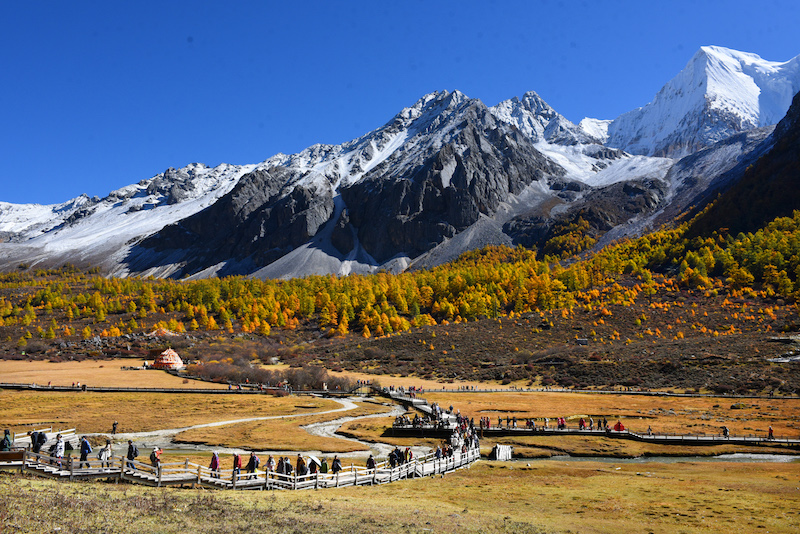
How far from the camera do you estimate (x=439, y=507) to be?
22.9 m

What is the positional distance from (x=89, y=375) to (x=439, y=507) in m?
88.9

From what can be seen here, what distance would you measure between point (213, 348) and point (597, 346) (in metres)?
84.4

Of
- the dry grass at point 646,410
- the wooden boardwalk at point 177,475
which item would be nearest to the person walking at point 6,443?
the wooden boardwalk at point 177,475

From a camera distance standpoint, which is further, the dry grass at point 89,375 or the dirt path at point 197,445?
the dry grass at point 89,375

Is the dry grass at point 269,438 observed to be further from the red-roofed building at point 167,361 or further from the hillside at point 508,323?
the red-roofed building at point 167,361

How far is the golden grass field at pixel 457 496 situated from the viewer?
18359 millimetres

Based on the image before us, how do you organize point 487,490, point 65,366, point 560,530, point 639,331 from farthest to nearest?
point 639,331 → point 65,366 → point 487,490 → point 560,530

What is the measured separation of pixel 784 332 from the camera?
106m

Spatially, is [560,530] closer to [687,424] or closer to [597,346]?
[687,424]

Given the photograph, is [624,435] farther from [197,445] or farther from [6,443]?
[6,443]

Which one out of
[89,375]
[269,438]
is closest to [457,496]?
[269,438]

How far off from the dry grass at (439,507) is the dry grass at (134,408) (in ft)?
93.1

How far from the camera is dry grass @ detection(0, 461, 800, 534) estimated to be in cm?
1777

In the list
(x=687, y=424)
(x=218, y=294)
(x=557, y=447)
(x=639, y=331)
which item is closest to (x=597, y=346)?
(x=639, y=331)
